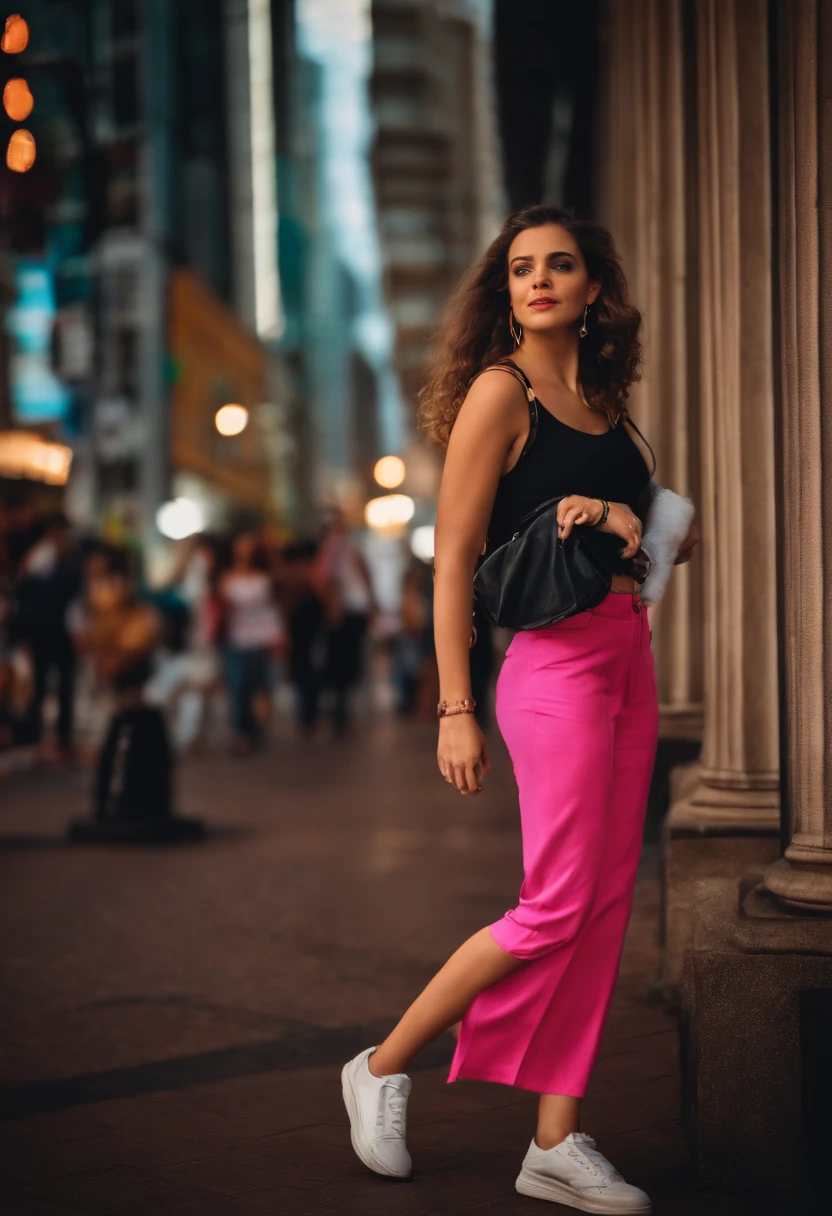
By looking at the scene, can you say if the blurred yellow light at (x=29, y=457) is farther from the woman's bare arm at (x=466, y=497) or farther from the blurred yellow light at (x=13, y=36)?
the woman's bare arm at (x=466, y=497)

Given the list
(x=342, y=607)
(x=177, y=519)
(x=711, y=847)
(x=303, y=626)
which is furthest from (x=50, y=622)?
(x=177, y=519)

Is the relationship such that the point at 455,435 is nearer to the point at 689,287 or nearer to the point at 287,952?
the point at 287,952

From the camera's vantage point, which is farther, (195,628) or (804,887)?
(195,628)

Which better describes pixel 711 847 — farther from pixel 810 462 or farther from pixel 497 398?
pixel 497 398

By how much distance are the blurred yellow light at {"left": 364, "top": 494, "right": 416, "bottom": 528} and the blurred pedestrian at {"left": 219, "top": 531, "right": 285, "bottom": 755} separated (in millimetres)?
21243

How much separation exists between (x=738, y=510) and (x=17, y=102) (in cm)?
671

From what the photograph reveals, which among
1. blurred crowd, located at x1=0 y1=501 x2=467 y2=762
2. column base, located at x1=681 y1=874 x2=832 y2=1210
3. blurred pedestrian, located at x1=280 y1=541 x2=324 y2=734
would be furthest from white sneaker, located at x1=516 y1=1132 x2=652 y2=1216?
blurred pedestrian, located at x1=280 y1=541 x2=324 y2=734

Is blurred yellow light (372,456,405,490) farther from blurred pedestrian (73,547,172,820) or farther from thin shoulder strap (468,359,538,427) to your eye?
thin shoulder strap (468,359,538,427)

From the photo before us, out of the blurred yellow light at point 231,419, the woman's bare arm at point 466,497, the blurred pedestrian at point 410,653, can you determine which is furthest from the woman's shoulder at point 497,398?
the blurred yellow light at point 231,419

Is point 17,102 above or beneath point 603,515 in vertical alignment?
above

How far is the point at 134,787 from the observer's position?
9.31 meters

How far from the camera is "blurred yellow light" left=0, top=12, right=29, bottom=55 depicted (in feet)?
33.0

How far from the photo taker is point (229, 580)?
15.6 metres

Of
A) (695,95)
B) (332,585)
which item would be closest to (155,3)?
(332,585)
